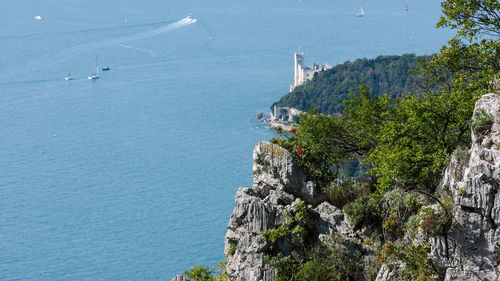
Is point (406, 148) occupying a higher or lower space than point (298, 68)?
higher

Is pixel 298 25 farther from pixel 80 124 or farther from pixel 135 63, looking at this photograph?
pixel 80 124

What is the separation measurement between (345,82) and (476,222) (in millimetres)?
120109

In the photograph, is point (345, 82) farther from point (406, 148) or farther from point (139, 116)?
point (406, 148)

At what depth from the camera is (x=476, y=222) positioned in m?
10.6

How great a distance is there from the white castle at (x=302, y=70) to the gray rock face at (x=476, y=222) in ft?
417

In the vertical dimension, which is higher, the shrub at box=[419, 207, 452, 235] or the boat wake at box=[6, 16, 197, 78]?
the boat wake at box=[6, 16, 197, 78]

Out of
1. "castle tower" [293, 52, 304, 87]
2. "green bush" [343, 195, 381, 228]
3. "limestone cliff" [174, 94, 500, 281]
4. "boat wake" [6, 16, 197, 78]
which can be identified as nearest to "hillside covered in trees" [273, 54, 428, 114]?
"castle tower" [293, 52, 304, 87]

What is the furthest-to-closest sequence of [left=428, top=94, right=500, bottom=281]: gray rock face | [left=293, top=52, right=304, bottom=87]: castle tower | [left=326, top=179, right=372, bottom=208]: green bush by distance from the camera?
[left=293, top=52, right=304, bottom=87]: castle tower, [left=326, top=179, right=372, bottom=208]: green bush, [left=428, top=94, right=500, bottom=281]: gray rock face

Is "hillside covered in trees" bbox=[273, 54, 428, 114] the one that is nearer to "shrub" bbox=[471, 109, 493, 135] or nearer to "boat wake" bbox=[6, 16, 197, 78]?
"boat wake" bbox=[6, 16, 197, 78]

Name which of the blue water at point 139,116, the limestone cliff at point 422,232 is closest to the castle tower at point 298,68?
the blue water at point 139,116

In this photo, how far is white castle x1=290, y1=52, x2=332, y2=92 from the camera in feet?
452

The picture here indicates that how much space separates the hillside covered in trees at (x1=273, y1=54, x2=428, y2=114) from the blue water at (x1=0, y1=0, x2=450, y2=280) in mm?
8208

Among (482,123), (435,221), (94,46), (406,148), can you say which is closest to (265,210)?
(406,148)

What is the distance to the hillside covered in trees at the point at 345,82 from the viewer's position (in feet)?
408
